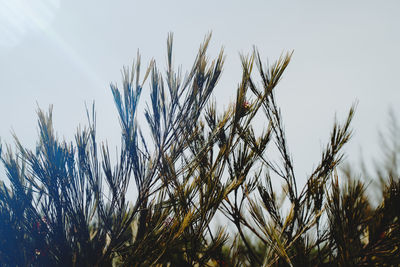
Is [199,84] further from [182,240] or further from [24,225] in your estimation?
[24,225]

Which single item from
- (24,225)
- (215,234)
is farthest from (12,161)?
(215,234)

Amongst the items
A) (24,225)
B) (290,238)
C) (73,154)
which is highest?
(73,154)

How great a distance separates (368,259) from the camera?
4.79 ft

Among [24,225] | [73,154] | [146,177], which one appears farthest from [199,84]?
[24,225]

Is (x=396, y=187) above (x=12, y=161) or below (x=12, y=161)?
below

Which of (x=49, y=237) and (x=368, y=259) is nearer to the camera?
(x=368, y=259)

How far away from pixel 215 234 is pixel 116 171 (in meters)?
0.73

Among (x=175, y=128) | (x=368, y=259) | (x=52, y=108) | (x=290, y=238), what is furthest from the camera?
(x=290, y=238)

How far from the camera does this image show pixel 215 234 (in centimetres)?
197

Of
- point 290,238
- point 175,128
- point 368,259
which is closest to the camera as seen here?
point 368,259

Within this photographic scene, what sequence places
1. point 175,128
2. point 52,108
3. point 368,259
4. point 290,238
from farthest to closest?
point 290,238 → point 175,128 → point 52,108 → point 368,259

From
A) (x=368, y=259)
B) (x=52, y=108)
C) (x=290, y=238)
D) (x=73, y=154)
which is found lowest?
(x=368, y=259)

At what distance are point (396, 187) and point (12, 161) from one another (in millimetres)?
1852

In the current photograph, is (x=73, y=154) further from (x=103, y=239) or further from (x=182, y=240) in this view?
(x=182, y=240)
